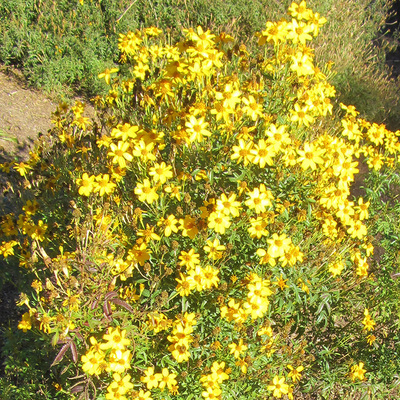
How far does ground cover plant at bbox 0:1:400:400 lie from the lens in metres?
2.04

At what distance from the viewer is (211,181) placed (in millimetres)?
2299

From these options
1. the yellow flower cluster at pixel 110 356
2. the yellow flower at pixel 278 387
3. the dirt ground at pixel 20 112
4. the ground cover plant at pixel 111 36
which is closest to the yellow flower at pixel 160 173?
the yellow flower cluster at pixel 110 356

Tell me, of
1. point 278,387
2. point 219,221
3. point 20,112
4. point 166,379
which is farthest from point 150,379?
point 20,112

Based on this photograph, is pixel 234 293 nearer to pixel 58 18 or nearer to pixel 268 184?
pixel 268 184

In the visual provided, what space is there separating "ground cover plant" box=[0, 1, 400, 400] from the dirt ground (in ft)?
7.01

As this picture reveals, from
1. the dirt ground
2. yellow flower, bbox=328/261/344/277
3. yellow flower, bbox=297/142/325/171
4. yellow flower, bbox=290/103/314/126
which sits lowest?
the dirt ground

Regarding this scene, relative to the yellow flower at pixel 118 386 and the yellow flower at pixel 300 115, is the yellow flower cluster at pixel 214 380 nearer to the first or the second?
the yellow flower at pixel 118 386

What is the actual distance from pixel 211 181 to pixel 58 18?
457 cm

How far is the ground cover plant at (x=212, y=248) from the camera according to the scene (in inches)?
80.4

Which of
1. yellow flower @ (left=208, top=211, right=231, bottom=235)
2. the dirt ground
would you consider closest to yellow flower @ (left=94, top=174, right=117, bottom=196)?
yellow flower @ (left=208, top=211, right=231, bottom=235)

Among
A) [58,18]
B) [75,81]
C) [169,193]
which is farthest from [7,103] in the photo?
[169,193]

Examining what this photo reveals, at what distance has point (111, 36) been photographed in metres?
5.70

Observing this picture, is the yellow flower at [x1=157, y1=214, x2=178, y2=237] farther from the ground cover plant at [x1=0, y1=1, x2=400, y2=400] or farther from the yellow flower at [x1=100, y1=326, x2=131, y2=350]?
the yellow flower at [x1=100, y1=326, x2=131, y2=350]

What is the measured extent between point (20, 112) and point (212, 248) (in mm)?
4084
